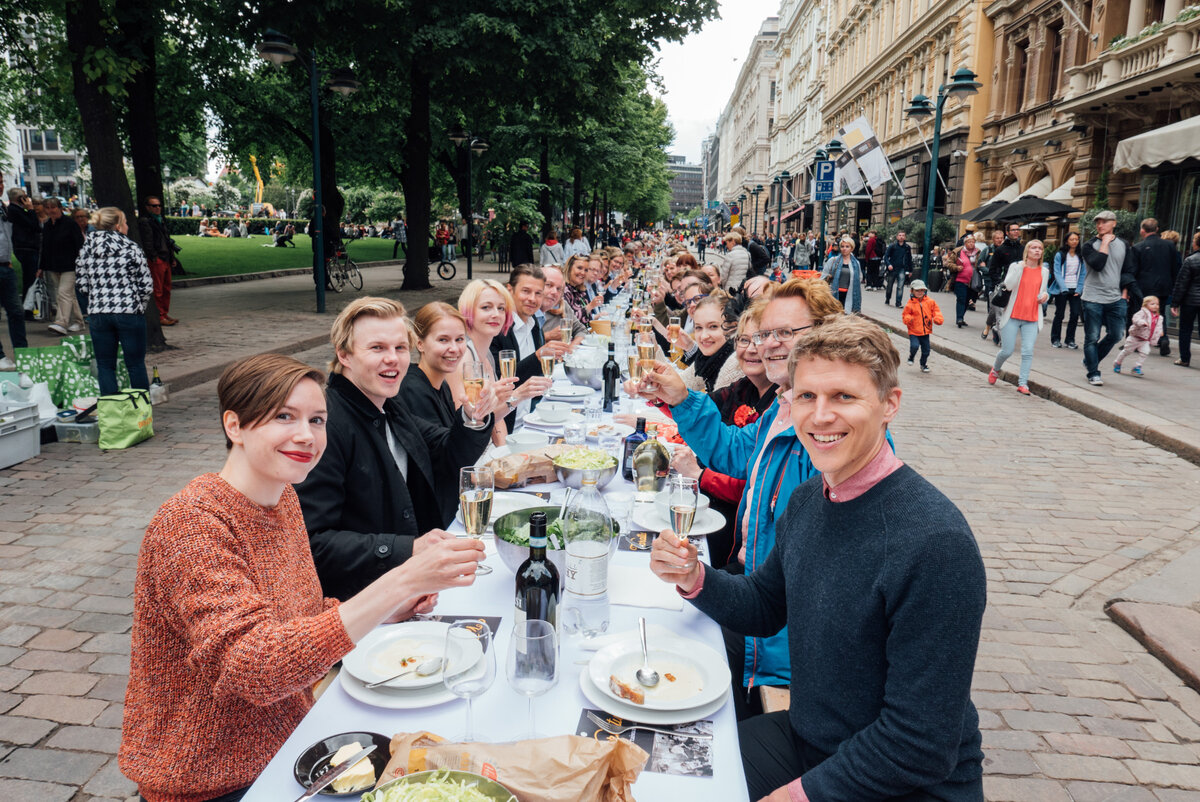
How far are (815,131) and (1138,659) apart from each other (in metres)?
60.4

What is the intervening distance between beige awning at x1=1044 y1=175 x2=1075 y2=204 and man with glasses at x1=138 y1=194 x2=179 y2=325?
21.1m

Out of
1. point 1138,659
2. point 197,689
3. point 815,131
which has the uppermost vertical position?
point 815,131

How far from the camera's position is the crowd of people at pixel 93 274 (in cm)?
752

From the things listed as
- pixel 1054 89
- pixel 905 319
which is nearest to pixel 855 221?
pixel 1054 89

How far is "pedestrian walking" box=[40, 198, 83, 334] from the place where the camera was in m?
12.0

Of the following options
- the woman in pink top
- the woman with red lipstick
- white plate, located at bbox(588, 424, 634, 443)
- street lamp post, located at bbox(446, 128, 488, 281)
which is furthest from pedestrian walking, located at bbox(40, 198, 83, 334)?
the woman in pink top

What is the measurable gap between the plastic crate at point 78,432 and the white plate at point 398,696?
22.1 feet

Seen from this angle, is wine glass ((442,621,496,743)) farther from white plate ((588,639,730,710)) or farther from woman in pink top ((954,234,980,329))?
woman in pink top ((954,234,980,329))

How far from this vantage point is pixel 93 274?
748cm

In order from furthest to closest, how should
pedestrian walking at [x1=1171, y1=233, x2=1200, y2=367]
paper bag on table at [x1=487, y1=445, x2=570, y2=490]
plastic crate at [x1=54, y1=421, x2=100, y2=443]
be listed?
pedestrian walking at [x1=1171, y1=233, x2=1200, y2=367] → plastic crate at [x1=54, y1=421, x2=100, y2=443] → paper bag on table at [x1=487, y1=445, x2=570, y2=490]

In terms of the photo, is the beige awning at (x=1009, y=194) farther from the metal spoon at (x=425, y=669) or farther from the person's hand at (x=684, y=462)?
the metal spoon at (x=425, y=669)

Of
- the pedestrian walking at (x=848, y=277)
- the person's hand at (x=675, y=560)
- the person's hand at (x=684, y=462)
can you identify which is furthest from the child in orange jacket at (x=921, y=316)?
the person's hand at (x=675, y=560)

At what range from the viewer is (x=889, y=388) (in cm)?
197

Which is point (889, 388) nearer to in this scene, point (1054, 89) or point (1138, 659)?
point (1138, 659)
